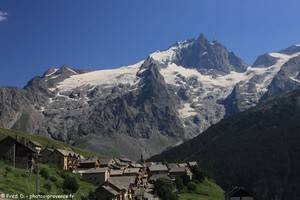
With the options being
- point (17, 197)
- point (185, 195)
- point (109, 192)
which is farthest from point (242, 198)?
point (17, 197)

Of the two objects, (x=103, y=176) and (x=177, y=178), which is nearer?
(x=103, y=176)

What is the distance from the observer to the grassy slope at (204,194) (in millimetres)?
153250

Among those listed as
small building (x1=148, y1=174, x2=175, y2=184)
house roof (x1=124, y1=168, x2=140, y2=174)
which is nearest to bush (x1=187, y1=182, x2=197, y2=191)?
small building (x1=148, y1=174, x2=175, y2=184)

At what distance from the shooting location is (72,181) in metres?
115

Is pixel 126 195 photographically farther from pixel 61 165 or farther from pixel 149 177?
pixel 149 177

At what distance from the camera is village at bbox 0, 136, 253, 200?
4948 inches

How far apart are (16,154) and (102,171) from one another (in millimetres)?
34358

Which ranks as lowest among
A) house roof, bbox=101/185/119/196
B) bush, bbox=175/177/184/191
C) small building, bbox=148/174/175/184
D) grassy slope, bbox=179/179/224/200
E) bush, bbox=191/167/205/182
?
house roof, bbox=101/185/119/196

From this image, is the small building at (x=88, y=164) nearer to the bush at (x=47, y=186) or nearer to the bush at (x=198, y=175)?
the bush at (x=198, y=175)

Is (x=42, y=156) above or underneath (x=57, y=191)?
above

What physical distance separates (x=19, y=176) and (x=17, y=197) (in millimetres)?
23913

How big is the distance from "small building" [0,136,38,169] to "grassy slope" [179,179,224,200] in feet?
128

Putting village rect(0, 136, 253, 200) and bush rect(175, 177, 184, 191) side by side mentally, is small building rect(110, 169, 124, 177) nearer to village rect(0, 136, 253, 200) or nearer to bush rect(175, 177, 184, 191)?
village rect(0, 136, 253, 200)

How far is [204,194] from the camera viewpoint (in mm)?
166250
